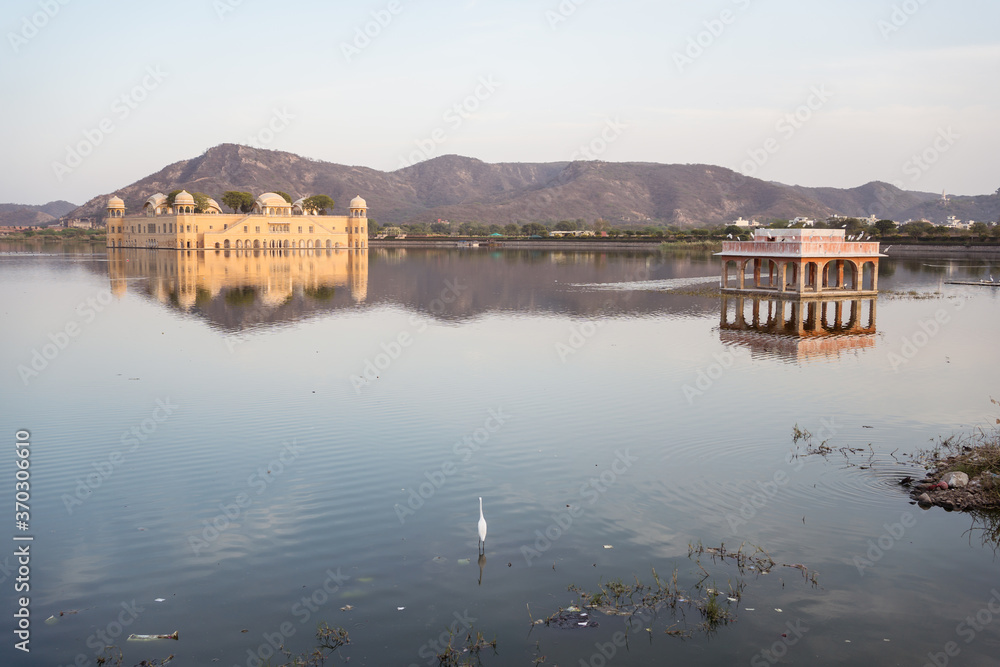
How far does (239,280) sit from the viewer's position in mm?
60094

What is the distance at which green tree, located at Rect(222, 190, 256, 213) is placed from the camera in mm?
139375

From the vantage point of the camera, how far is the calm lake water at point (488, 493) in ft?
29.6

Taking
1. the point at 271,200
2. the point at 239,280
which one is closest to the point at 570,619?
the point at 239,280

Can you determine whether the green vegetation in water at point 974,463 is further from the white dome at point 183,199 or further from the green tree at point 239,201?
the green tree at point 239,201

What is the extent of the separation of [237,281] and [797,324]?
1607 inches

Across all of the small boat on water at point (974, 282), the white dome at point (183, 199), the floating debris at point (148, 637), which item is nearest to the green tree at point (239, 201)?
the white dome at point (183, 199)

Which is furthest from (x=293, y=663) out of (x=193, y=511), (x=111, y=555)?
(x=193, y=511)

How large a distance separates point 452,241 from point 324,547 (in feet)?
467

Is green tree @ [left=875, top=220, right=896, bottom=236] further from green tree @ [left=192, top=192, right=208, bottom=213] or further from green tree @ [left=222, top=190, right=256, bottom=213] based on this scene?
green tree @ [left=192, top=192, right=208, bottom=213]

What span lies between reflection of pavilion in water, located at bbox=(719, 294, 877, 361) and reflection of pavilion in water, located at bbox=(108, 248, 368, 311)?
21.9 metres

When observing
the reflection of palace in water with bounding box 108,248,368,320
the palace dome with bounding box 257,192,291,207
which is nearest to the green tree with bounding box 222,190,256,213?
the palace dome with bounding box 257,192,291,207

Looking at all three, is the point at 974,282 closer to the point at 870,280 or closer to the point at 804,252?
the point at 870,280

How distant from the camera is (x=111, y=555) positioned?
10617 millimetres

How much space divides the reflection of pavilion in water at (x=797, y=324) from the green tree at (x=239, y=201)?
11245 centimetres
